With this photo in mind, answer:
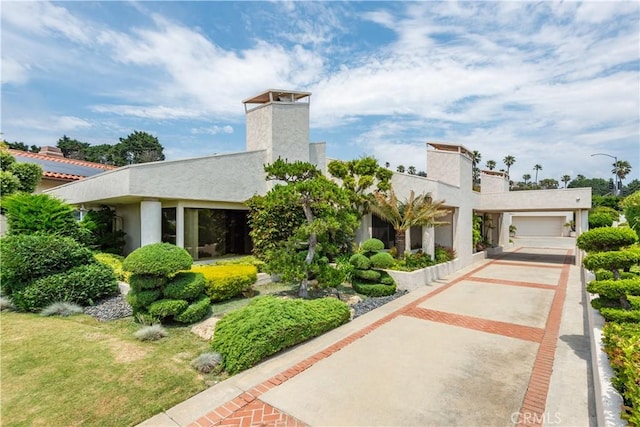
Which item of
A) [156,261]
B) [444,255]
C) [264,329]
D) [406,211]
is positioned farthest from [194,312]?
[444,255]

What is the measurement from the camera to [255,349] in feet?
20.4

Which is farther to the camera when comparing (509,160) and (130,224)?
(509,160)

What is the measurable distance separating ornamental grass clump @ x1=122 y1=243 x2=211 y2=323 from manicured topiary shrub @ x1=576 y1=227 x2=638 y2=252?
10.1 metres

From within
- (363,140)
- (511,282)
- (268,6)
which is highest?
(268,6)

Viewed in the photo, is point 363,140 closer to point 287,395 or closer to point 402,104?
point 402,104

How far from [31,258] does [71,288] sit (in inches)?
55.4

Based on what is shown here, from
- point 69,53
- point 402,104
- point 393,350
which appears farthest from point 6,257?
point 402,104

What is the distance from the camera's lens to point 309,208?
1087cm

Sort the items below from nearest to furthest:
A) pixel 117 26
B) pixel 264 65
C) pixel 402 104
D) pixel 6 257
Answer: pixel 6 257 < pixel 117 26 < pixel 264 65 < pixel 402 104

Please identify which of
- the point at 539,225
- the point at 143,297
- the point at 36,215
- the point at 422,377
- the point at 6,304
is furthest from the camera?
the point at 539,225

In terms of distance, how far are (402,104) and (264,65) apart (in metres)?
7.95

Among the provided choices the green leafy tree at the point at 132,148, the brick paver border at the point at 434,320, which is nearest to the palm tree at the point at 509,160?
the brick paver border at the point at 434,320

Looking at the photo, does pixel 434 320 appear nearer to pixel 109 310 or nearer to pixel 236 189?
pixel 236 189

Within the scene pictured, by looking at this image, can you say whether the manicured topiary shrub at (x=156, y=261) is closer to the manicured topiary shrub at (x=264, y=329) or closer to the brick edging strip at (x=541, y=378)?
the manicured topiary shrub at (x=264, y=329)
